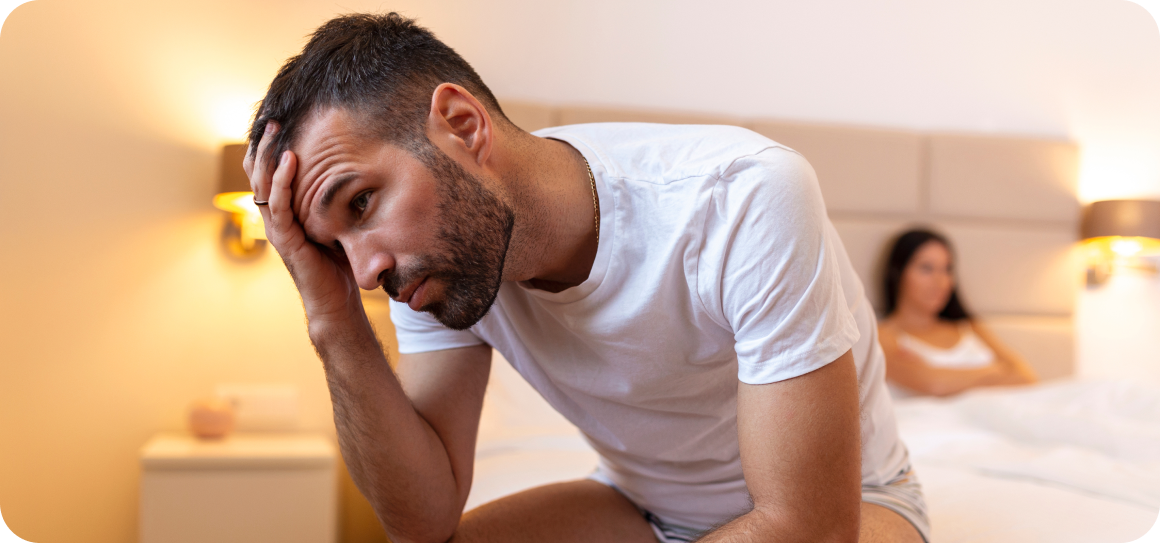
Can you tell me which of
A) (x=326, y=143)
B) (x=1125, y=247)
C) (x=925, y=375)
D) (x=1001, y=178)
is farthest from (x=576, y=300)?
(x=1125, y=247)

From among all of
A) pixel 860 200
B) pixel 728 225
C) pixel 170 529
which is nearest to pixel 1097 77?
pixel 860 200

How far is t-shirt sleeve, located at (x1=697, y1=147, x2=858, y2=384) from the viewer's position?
0.69m

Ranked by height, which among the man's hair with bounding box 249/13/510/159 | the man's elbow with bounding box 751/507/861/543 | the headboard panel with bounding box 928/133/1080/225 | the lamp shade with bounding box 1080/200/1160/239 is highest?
the man's hair with bounding box 249/13/510/159

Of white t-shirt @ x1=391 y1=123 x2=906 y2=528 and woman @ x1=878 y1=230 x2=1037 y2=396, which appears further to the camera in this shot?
woman @ x1=878 y1=230 x2=1037 y2=396

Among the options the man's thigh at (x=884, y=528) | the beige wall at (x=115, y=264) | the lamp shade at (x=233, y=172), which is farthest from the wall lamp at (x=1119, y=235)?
the lamp shade at (x=233, y=172)

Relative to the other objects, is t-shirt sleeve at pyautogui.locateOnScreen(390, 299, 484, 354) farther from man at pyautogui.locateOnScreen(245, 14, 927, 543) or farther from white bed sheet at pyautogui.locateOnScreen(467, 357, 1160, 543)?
white bed sheet at pyautogui.locateOnScreen(467, 357, 1160, 543)

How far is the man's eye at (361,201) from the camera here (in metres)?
0.78

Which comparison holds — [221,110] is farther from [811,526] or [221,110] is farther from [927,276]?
[927,276]

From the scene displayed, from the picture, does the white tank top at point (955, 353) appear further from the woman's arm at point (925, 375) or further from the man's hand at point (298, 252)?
the man's hand at point (298, 252)

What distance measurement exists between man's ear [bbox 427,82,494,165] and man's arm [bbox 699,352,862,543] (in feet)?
1.26

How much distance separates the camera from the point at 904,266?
2.42 metres

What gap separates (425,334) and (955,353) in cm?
202

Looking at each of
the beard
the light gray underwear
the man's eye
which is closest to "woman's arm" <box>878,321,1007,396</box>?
the light gray underwear

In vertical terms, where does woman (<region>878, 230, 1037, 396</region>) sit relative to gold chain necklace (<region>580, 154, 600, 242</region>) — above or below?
below
